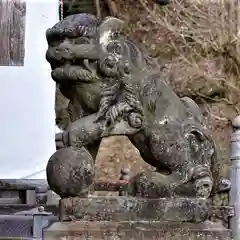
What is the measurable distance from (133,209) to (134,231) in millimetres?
107

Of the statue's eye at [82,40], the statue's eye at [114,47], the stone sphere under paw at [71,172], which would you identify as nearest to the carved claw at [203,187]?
the stone sphere under paw at [71,172]

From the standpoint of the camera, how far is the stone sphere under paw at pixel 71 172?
2959 mm

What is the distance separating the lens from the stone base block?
291 centimetres

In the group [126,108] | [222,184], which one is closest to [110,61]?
[126,108]

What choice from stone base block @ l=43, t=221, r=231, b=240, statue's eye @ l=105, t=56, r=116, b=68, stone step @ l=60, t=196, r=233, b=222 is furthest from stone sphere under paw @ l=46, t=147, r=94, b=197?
statue's eye @ l=105, t=56, r=116, b=68

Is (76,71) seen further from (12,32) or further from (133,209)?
(12,32)

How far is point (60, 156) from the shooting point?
3.02 metres

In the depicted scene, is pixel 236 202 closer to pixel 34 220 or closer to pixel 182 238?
pixel 34 220

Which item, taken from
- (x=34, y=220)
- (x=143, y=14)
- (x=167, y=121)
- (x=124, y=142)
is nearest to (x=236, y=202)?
(x=34, y=220)

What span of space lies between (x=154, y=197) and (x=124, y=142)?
9.68 meters

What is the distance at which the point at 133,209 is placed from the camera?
3037 mm

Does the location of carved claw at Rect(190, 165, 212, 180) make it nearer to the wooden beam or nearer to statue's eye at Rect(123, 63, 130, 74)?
statue's eye at Rect(123, 63, 130, 74)

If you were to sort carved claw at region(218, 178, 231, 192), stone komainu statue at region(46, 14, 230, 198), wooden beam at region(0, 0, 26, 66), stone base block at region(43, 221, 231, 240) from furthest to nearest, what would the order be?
wooden beam at region(0, 0, 26, 66) < carved claw at region(218, 178, 231, 192) < stone komainu statue at region(46, 14, 230, 198) < stone base block at region(43, 221, 231, 240)

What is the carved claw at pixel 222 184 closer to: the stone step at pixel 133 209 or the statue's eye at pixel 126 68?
the stone step at pixel 133 209
